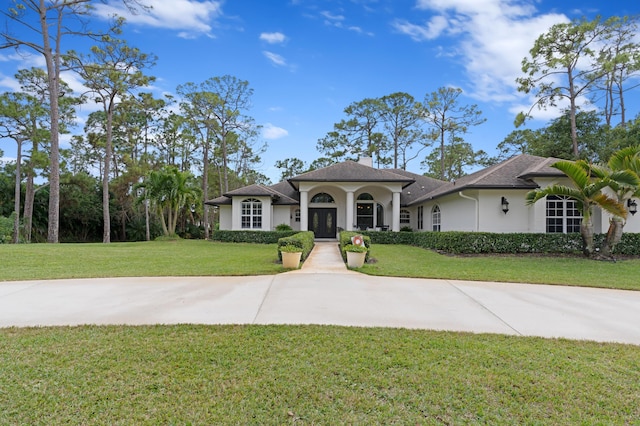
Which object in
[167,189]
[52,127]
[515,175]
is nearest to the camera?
[515,175]

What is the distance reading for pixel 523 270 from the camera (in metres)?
9.88

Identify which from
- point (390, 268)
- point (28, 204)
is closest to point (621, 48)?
point (390, 268)

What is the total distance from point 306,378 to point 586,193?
1300cm

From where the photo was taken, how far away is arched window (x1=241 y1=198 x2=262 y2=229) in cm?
2153

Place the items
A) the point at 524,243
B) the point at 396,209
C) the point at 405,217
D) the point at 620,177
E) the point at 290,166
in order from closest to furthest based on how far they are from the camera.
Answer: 1. the point at 620,177
2. the point at 524,243
3. the point at 396,209
4. the point at 405,217
5. the point at 290,166

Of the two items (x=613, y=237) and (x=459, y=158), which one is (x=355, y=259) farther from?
(x=459, y=158)

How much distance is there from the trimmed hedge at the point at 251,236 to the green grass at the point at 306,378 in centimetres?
1543

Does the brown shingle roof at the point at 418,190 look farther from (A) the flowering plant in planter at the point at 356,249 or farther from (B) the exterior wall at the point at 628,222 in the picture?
(A) the flowering plant in planter at the point at 356,249

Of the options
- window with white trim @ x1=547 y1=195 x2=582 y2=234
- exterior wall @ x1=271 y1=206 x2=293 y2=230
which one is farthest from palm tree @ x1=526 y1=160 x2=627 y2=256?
exterior wall @ x1=271 y1=206 x2=293 y2=230

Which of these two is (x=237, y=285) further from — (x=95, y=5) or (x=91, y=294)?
(x=95, y=5)

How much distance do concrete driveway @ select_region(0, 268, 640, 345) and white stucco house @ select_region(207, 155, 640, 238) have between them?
805 centimetres

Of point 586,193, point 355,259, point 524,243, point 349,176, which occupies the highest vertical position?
point 349,176

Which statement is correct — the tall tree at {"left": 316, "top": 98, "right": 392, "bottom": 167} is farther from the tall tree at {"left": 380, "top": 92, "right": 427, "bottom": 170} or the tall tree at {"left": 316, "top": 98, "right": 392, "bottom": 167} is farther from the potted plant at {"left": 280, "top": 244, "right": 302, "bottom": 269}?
the potted plant at {"left": 280, "top": 244, "right": 302, "bottom": 269}

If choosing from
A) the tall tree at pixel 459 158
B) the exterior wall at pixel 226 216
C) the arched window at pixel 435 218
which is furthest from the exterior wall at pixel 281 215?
the tall tree at pixel 459 158
